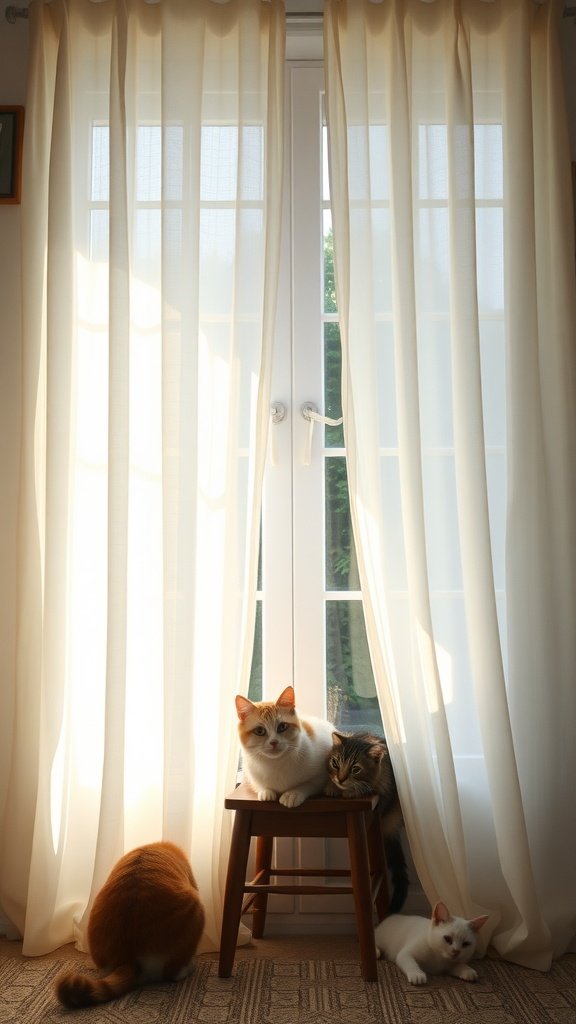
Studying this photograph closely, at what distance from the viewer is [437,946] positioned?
195 centimetres

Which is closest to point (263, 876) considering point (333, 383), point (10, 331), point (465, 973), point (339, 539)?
point (465, 973)

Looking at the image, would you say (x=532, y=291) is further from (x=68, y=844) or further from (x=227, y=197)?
(x=68, y=844)

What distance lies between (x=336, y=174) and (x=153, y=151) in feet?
1.60

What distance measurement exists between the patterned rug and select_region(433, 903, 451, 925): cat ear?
0.13 metres

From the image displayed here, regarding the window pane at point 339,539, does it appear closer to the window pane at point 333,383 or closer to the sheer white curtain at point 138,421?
the window pane at point 333,383

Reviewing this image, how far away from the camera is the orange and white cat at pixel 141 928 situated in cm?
186

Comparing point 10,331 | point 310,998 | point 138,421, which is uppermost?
point 10,331

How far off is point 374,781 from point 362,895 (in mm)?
249

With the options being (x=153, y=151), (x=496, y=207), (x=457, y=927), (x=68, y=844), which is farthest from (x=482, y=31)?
(x=68, y=844)

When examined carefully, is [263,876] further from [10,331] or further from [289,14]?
[289,14]

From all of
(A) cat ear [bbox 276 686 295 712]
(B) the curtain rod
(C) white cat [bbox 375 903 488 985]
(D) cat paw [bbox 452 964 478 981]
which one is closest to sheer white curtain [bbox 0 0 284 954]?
(B) the curtain rod

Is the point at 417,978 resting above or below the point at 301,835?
below

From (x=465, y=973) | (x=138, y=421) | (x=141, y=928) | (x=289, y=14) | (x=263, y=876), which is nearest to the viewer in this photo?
(x=141, y=928)

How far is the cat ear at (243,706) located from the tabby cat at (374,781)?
225mm
